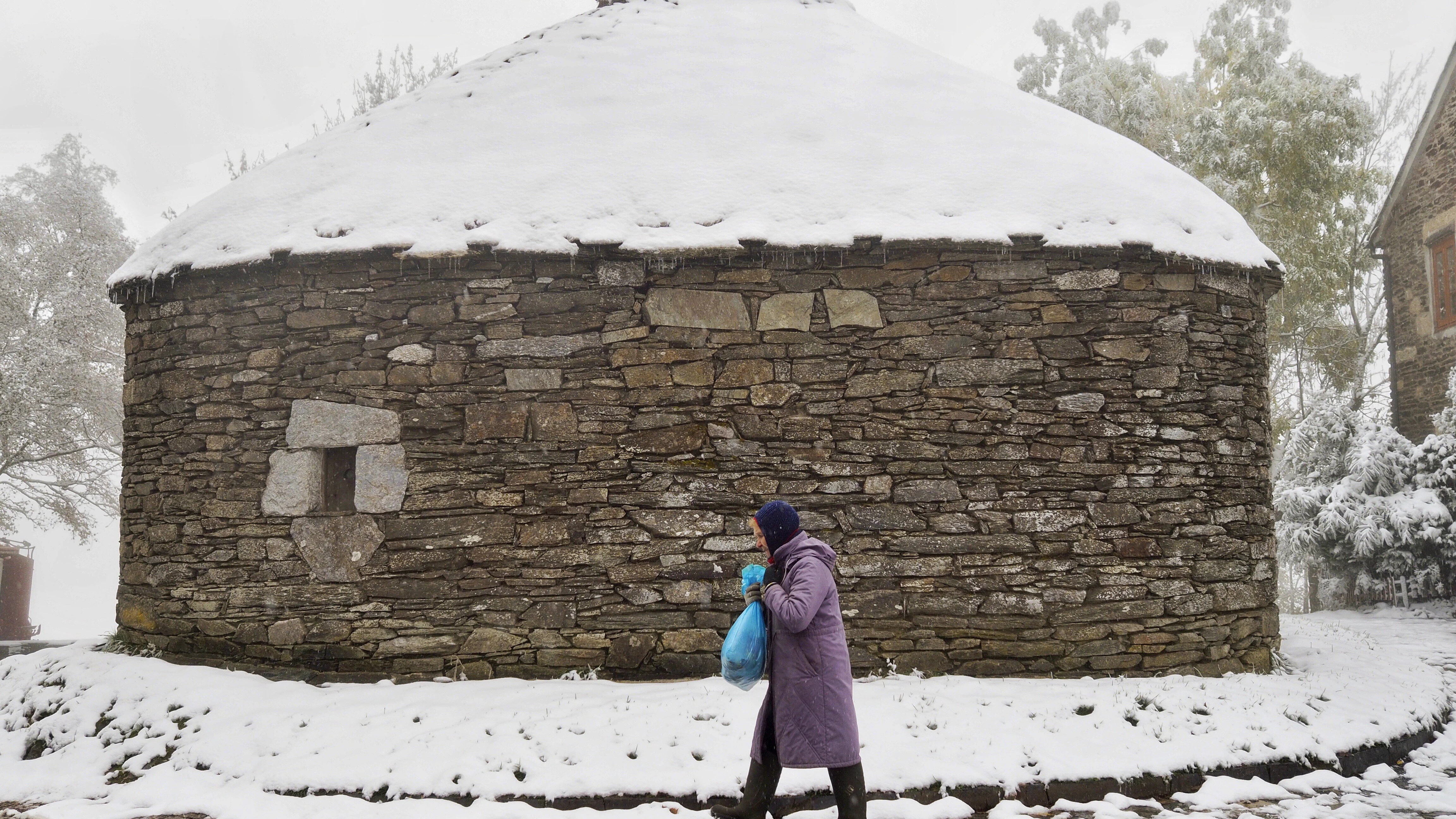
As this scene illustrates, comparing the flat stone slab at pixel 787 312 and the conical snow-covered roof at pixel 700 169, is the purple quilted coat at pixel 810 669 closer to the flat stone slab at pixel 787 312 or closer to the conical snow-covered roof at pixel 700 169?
the flat stone slab at pixel 787 312

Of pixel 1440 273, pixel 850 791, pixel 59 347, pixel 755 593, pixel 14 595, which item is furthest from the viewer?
pixel 14 595

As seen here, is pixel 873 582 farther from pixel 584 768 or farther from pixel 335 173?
pixel 335 173

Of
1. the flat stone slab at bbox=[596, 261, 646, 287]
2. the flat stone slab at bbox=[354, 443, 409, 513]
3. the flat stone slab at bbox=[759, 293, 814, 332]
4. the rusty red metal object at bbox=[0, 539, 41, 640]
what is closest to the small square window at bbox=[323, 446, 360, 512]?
the flat stone slab at bbox=[354, 443, 409, 513]

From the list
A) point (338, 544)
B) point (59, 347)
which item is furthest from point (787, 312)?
point (59, 347)

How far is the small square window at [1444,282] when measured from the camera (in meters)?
11.6

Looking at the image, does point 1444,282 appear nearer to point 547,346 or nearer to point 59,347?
point 547,346

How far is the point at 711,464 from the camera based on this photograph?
5.48 metres

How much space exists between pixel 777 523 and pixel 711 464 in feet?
6.90

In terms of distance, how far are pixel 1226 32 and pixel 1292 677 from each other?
15.6m

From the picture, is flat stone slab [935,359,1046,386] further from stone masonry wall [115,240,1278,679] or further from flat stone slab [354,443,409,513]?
flat stone slab [354,443,409,513]

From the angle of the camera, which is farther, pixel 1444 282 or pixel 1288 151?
pixel 1288 151

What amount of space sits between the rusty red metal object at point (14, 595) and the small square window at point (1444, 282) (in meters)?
21.7

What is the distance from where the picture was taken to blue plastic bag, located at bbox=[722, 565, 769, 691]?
129 inches

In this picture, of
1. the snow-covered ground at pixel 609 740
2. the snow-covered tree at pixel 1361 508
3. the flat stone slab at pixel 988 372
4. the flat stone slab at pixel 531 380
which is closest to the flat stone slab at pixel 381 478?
the flat stone slab at pixel 531 380
